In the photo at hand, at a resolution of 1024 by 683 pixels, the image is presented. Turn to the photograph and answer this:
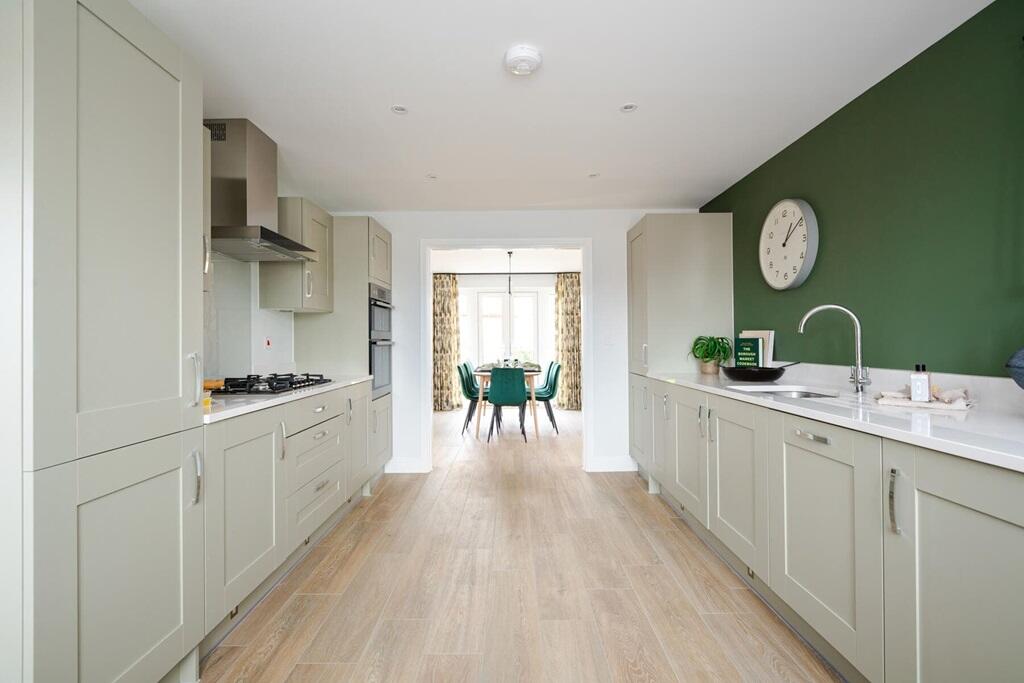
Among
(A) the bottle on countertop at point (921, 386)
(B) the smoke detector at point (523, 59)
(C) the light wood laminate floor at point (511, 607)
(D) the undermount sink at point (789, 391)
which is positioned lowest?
(C) the light wood laminate floor at point (511, 607)

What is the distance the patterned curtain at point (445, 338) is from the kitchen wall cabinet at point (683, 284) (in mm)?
4954

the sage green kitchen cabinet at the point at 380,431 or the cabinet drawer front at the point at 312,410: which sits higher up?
the cabinet drawer front at the point at 312,410

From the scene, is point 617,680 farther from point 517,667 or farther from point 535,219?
point 535,219

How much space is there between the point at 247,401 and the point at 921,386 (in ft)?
8.98

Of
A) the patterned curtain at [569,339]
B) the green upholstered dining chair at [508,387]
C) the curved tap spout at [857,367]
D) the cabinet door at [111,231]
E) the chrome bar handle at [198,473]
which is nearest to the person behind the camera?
the cabinet door at [111,231]

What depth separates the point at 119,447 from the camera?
1.26m

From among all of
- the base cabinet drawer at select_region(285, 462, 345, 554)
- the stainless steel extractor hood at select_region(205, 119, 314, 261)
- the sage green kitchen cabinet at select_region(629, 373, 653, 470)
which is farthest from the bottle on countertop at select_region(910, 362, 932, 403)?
the stainless steel extractor hood at select_region(205, 119, 314, 261)

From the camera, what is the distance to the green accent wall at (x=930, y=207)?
1601 millimetres

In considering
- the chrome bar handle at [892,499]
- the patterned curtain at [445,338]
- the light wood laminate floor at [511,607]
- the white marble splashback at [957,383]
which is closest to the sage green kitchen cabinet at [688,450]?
the light wood laminate floor at [511,607]

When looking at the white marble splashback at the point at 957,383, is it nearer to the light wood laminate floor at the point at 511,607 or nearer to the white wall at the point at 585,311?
the light wood laminate floor at the point at 511,607

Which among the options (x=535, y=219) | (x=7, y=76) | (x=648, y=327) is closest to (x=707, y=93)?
(x=648, y=327)

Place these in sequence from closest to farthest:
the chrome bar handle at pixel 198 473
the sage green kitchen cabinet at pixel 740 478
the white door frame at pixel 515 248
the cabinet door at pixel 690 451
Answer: the chrome bar handle at pixel 198 473, the sage green kitchen cabinet at pixel 740 478, the cabinet door at pixel 690 451, the white door frame at pixel 515 248

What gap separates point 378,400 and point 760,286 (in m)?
2.97

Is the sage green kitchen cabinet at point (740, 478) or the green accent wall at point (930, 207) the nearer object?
the green accent wall at point (930, 207)
